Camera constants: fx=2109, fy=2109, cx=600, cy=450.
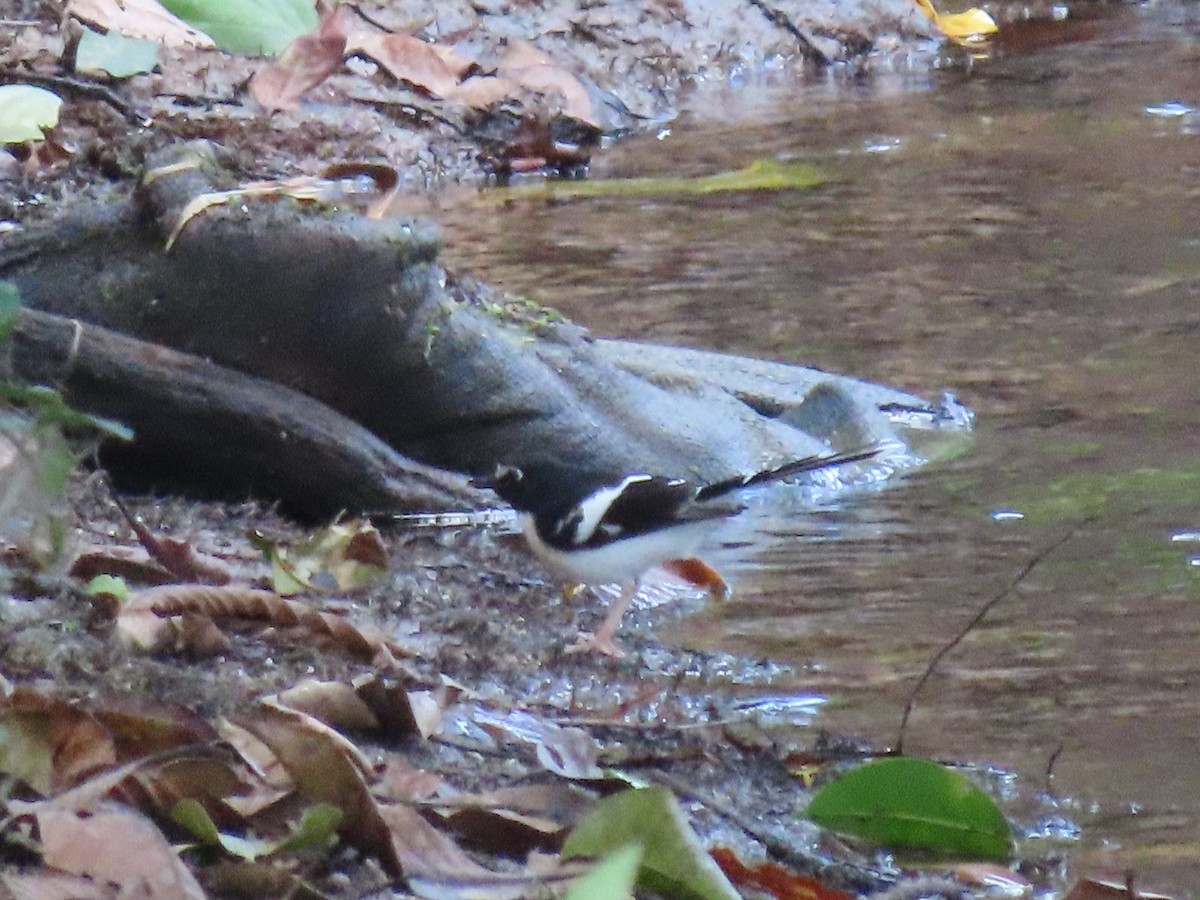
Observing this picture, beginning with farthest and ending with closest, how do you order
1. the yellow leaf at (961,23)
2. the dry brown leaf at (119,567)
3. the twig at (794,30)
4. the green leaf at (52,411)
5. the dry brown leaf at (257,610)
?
the yellow leaf at (961,23)
the twig at (794,30)
the dry brown leaf at (119,567)
the dry brown leaf at (257,610)
the green leaf at (52,411)

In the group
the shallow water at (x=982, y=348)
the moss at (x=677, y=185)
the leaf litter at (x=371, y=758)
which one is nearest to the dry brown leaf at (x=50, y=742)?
the leaf litter at (x=371, y=758)

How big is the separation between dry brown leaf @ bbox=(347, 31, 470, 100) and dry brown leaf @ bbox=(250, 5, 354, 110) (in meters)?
0.70

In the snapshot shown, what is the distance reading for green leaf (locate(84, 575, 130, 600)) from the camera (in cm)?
357

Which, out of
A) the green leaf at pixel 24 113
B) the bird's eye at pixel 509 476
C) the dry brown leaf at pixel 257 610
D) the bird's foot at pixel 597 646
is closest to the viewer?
the dry brown leaf at pixel 257 610

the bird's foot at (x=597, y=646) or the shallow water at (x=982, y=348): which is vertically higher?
the bird's foot at (x=597, y=646)

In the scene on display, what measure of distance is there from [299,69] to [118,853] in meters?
7.95

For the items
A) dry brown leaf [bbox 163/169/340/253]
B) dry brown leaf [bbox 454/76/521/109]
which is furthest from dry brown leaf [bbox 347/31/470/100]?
dry brown leaf [bbox 163/169/340/253]

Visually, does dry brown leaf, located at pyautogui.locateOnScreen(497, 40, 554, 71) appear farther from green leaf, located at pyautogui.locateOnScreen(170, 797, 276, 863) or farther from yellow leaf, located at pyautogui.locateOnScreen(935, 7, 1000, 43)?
green leaf, located at pyautogui.locateOnScreen(170, 797, 276, 863)

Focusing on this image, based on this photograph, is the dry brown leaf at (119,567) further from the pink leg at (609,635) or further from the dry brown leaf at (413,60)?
the dry brown leaf at (413,60)

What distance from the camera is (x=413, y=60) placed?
11.0 meters

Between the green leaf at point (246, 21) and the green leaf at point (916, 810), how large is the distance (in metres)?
6.78

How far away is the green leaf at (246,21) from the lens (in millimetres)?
9398

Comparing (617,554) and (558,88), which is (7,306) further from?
(558,88)

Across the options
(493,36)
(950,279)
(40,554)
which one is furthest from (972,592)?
(493,36)
